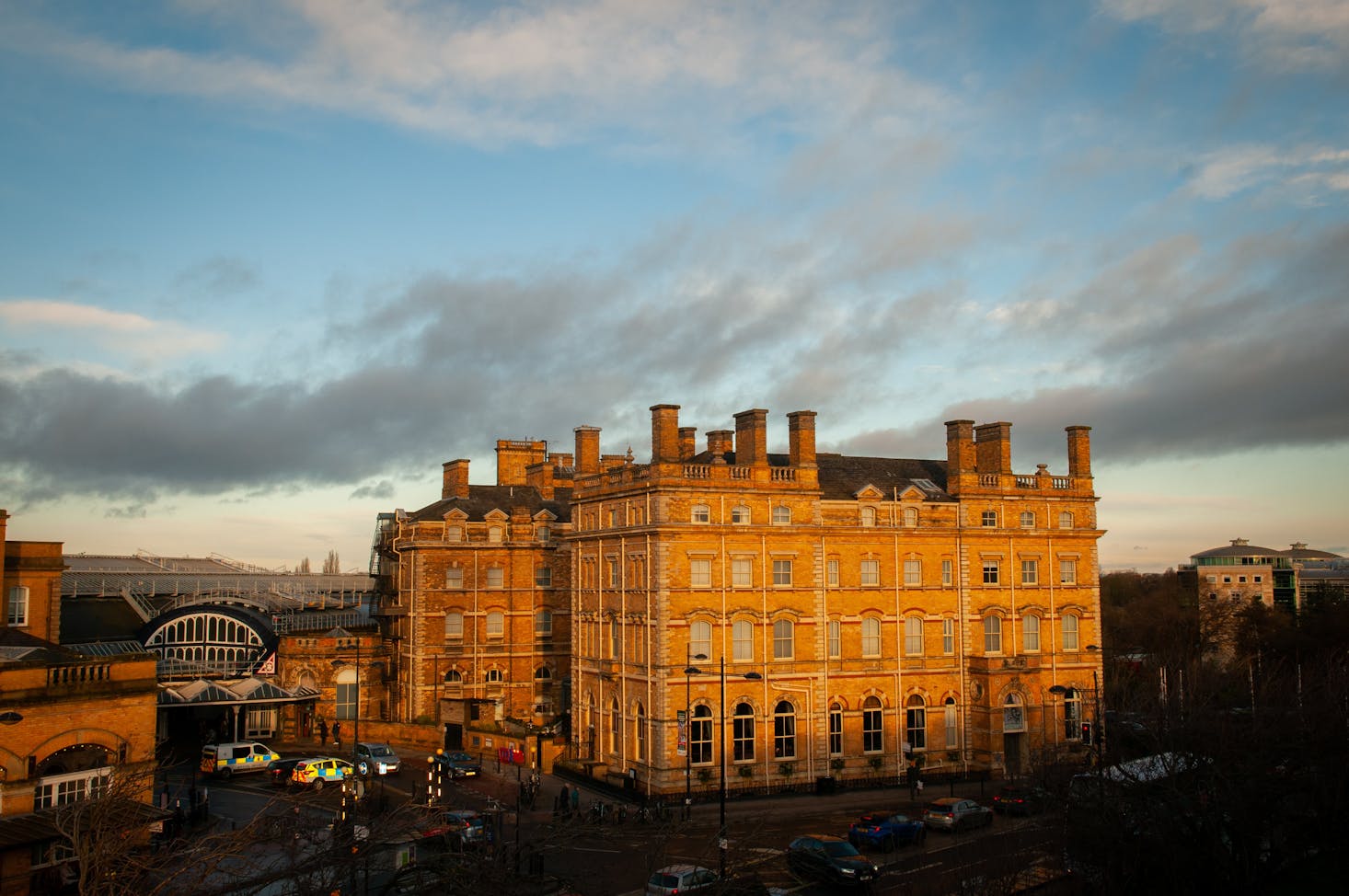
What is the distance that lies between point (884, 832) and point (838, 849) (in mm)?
5218

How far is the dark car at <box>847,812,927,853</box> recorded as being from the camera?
40.4 meters

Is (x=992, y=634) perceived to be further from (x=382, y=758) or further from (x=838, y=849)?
(x=382, y=758)

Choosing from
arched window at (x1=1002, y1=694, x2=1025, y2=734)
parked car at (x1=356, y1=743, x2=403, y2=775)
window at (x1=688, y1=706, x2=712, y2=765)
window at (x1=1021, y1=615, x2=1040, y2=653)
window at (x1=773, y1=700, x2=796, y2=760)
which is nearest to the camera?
window at (x1=688, y1=706, x2=712, y2=765)

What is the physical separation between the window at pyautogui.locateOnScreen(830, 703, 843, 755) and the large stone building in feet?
0.31

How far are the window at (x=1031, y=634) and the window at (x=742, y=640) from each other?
1500 centimetres

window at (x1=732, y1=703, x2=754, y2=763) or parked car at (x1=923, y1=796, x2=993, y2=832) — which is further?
window at (x1=732, y1=703, x2=754, y2=763)

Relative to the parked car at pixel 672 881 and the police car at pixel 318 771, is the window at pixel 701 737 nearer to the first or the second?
the police car at pixel 318 771

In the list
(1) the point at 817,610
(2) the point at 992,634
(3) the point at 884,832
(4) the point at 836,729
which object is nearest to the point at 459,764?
(4) the point at 836,729

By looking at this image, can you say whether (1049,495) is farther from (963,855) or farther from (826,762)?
(963,855)

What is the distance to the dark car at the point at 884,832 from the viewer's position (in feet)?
133

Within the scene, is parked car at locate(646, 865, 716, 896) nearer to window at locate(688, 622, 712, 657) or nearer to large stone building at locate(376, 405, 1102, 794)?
large stone building at locate(376, 405, 1102, 794)

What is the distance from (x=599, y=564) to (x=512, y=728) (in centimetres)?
1266

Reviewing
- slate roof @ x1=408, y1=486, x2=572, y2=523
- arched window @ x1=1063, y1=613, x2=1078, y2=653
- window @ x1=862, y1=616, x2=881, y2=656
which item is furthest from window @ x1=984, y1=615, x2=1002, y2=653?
slate roof @ x1=408, y1=486, x2=572, y2=523

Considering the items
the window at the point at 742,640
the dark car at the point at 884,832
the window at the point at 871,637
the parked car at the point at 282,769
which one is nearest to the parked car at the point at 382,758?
the parked car at the point at 282,769
